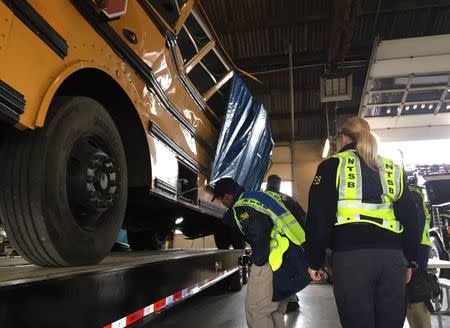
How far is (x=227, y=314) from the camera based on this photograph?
15.0 ft

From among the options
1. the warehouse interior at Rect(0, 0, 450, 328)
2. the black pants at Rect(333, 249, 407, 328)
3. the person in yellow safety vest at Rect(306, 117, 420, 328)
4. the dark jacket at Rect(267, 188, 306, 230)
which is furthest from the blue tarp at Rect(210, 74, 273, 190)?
the black pants at Rect(333, 249, 407, 328)

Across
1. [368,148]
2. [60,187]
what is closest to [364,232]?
[368,148]

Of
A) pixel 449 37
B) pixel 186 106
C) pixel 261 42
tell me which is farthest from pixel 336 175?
Answer: pixel 261 42

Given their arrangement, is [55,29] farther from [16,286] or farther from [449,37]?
[449,37]

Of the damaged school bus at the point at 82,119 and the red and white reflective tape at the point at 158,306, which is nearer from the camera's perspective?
the damaged school bus at the point at 82,119

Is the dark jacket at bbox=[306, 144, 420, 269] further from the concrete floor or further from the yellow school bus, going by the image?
the concrete floor

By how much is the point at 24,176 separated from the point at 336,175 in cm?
139

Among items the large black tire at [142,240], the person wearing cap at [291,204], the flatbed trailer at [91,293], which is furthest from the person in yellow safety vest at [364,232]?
the large black tire at [142,240]

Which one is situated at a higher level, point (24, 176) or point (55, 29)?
point (55, 29)

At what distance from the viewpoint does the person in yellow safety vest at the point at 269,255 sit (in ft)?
8.13

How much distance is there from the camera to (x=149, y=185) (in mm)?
2424

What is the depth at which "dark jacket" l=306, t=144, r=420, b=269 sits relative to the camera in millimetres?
1741

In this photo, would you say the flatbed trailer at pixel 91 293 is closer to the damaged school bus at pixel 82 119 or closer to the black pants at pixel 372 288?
the damaged school bus at pixel 82 119

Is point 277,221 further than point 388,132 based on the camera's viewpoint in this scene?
No
